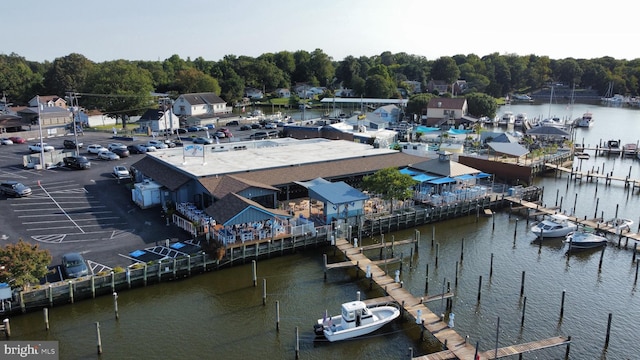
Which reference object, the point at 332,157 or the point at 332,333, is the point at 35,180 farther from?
the point at 332,333

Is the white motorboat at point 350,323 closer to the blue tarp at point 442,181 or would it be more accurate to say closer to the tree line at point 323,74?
the blue tarp at point 442,181

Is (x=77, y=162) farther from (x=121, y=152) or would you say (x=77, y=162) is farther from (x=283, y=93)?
(x=283, y=93)

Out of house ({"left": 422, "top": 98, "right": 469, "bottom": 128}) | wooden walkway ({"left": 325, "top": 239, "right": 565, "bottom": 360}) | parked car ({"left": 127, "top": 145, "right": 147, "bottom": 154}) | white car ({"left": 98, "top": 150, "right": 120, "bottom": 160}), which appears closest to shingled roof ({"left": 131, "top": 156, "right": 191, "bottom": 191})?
white car ({"left": 98, "top": 150, "right": 120, "bottom": 160})

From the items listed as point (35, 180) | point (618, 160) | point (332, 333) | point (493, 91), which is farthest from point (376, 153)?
point (493, 91)

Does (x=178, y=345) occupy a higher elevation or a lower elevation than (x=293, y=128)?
lower

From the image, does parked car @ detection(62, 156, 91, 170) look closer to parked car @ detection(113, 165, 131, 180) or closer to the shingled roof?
parked car @ detection(113, 165, 131, 180)

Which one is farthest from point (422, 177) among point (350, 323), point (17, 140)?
point (17, 140)
